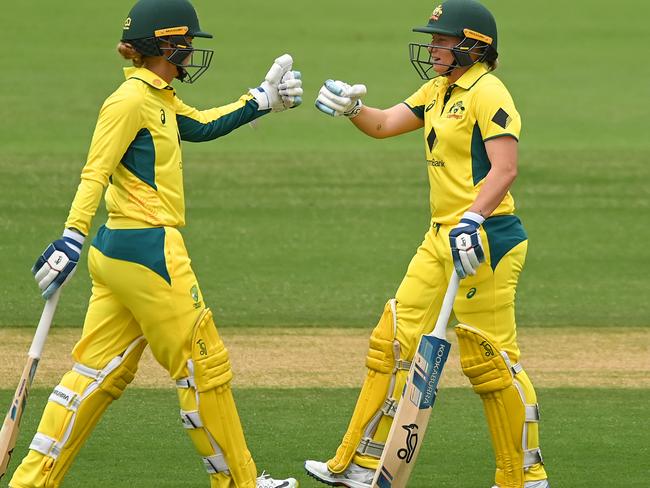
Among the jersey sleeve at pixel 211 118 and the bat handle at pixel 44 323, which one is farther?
the jersey sleeve at pixel 211 118

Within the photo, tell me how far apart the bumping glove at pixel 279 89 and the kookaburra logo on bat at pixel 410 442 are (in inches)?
66.1

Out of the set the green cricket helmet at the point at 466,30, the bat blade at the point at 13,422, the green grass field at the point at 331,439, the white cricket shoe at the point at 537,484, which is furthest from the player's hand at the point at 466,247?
the bat blade at the point at 13,422

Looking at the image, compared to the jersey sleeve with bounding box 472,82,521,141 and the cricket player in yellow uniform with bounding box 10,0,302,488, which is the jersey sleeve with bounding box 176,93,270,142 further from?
the jersey sleeve with bounding box 472,82,521,141

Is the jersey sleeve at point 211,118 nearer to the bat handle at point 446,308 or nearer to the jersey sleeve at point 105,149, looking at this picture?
the jersey sleeve at point 105,149

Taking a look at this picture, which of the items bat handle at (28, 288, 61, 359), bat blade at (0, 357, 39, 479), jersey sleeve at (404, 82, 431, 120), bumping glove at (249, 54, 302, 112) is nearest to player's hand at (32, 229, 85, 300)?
bat handle at (28, 288, 61, 359)

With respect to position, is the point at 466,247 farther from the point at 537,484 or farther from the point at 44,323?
the point at 44,323

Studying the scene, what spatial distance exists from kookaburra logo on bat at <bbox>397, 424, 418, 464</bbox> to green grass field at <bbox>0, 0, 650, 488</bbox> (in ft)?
2.25

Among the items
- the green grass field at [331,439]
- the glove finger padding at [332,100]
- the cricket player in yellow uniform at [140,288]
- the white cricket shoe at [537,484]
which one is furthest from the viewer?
the glove finger padding at [332,100]

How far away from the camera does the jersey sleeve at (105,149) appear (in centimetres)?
608

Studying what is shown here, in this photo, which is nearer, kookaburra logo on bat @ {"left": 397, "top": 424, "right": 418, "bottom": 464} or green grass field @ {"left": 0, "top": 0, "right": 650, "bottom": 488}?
kookaburra logo on bat @ {"left": 397, "top": 424, "right": 418, "bottom": 464}

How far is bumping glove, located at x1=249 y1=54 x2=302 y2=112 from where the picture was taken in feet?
22.9

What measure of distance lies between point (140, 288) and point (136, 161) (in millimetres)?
525

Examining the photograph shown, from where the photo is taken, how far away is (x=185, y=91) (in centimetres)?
2023

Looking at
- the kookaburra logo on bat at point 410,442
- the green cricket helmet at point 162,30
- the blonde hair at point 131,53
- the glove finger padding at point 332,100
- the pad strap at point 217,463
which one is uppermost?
the green cricket helmet at point 162,30
